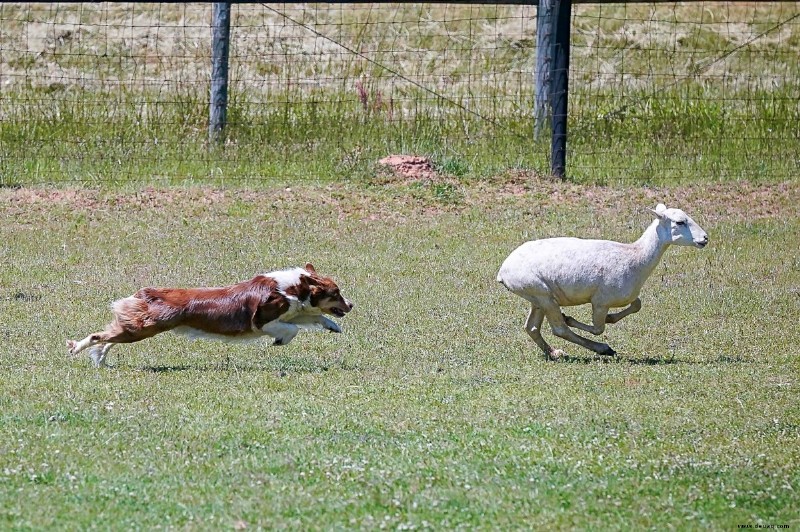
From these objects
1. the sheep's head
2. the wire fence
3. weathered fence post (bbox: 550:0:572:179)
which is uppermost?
weathered fence post (bbox: 550:0:572:179)

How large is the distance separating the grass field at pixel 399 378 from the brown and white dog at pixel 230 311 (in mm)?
264

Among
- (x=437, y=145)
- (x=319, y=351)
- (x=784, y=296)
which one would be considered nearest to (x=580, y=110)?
(x=437, y=145)

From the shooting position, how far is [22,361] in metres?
10.2

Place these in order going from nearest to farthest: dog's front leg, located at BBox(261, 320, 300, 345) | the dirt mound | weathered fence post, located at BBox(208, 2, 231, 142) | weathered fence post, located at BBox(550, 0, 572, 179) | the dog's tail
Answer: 1. the dog's tail
2. dog's front leg, located at BBox(261, 320, 300, 345)
3. weathered fence post, located at BBox(550, 0, 572, 179)
4. the dirt mound
5. weathered fence post, located at BBox(208, 2, 231, 142)

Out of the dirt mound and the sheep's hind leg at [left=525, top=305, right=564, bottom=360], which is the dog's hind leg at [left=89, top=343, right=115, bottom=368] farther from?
the dirt mound

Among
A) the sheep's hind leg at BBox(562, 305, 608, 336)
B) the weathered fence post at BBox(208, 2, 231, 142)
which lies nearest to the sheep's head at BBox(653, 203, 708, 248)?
the sheep's hind leg at BBox(562, 305, 608, 336)

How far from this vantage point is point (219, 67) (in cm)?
1805

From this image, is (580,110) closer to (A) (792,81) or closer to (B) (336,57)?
(A) (792,81)

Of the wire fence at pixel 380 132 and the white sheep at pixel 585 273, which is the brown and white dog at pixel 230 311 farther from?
the wire fence at pixel 380 132

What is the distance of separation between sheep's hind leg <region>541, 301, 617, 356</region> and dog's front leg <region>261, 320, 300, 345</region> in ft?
6.88

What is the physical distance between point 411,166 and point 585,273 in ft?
Result: 24.3

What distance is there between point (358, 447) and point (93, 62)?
68.5 ft

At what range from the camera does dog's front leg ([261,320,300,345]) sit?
10453 mm

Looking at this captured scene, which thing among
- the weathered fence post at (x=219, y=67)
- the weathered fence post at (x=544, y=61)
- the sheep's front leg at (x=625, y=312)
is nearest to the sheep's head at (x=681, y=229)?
the sheep's front leg at (x=625, y=312)
